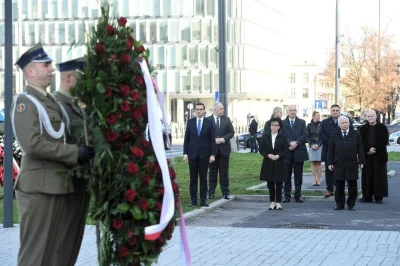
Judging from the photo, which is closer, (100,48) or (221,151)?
(100,48)

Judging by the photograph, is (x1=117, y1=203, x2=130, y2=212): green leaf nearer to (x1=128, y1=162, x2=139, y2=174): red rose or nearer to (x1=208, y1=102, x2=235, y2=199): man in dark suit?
(x1=128, y1=162, x2=139, y2=174): red rose

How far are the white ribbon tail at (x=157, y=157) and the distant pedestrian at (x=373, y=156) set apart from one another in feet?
41.7

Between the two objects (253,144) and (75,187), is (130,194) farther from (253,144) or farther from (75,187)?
(253,144)

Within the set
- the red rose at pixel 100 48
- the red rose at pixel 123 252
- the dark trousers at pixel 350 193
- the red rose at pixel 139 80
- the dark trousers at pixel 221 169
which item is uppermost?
the red rose at pixel 100 48

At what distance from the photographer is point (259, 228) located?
13.7 metres

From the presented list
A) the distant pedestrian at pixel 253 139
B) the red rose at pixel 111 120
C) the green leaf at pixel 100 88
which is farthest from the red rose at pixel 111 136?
the distant pedestrian at pixel 253 139

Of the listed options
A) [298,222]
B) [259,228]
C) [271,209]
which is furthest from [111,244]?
[271,209]

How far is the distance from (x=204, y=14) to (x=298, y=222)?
8489 cm

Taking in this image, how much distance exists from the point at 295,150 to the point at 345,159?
2.09 m

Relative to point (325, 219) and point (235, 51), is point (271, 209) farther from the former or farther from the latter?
point (235, 51)

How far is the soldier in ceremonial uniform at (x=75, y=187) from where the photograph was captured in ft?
21.8

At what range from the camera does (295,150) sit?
19.1 m

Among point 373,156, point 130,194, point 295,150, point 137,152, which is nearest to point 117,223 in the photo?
point 130,194

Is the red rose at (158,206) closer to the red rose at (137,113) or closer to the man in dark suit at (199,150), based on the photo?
the red rose at (137,113)
